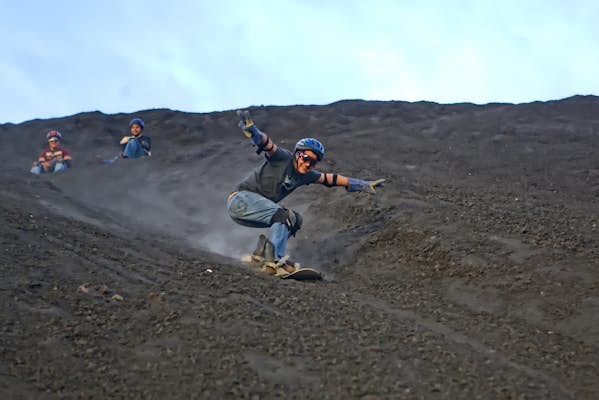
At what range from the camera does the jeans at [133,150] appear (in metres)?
15.8

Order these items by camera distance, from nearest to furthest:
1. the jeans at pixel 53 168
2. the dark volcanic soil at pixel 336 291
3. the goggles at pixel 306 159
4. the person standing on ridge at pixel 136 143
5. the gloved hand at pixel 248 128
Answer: the dark volcanic soil at pixel 336 291 < the gloved hand at pixel 248 128 < the goggles at pixel 306 159 < the person standing on ridge at pixel 136 143 < the jeans at pixel 53 168

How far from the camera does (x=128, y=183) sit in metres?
15.4

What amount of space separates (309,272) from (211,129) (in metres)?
12.4

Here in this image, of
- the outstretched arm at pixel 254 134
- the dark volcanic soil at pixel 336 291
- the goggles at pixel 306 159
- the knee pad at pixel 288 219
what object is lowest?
the dark volcanic soil at pixel 336 291

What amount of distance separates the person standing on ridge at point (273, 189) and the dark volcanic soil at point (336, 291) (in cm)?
59

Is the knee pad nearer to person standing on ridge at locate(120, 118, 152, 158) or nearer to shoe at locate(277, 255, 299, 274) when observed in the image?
shoe at locate(277, 255, 299, 274)

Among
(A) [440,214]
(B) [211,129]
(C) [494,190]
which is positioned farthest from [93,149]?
(A) [440,214]

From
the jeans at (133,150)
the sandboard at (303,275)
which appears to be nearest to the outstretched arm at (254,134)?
the sandboard at (303,275)

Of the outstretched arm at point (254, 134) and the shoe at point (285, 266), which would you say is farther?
the outstretched arm at point (254, 134)

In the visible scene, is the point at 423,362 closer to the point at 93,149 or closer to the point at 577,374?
the point at 577,374

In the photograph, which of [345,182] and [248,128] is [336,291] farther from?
[345,182]

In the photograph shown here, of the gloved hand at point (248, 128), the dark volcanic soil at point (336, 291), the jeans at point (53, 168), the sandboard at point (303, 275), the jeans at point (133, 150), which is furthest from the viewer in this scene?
the jeans at point (53, 168)

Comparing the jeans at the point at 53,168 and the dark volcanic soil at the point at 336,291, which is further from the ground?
the jeans at the point at 53,168

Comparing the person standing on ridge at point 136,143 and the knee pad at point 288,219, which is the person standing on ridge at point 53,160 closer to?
the person standing on ridge at point 136,143
